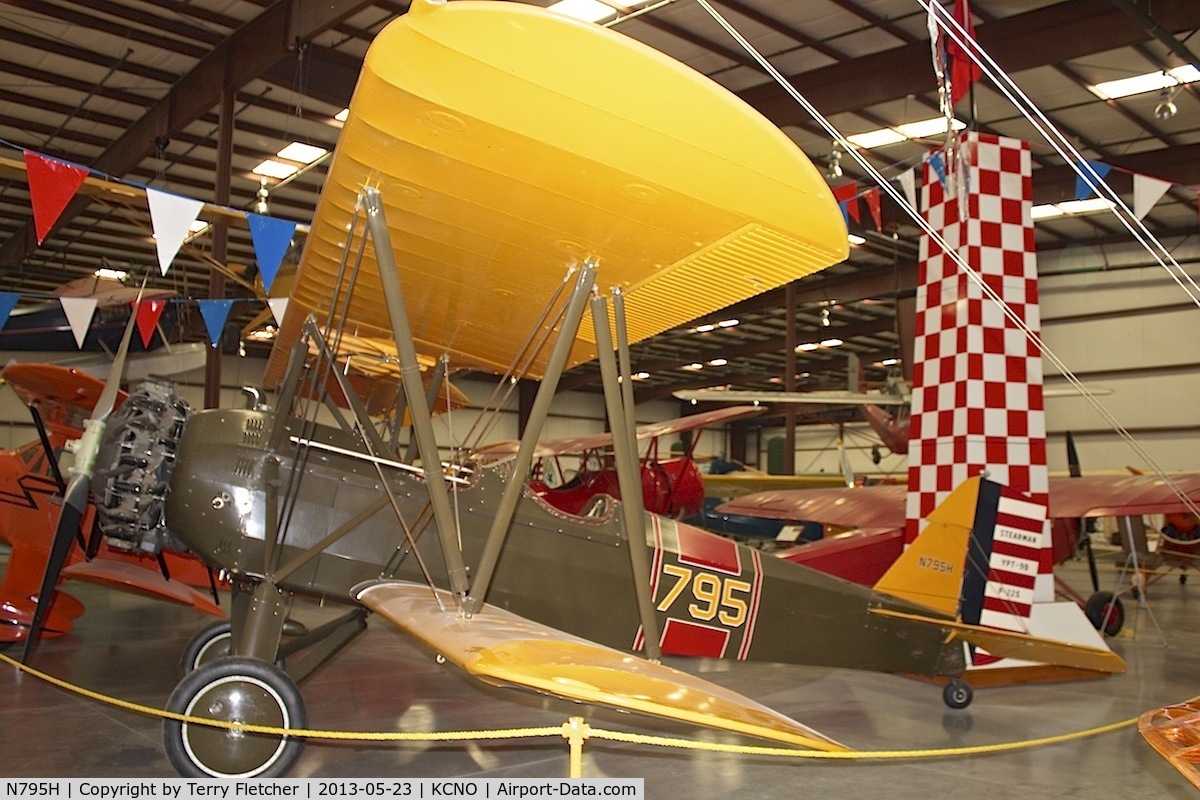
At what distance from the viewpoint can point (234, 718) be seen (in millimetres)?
3506

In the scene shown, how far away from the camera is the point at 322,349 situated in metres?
3.94

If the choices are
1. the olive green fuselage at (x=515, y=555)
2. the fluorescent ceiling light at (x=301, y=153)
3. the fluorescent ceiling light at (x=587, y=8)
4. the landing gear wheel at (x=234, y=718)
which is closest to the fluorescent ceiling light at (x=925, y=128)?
the fluorescent ceiling light at (x=587, y=8)

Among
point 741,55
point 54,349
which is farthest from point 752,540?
point 54,349

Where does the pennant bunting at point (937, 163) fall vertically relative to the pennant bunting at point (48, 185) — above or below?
above

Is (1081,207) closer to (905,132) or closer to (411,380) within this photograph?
(905,132)

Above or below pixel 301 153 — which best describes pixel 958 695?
below

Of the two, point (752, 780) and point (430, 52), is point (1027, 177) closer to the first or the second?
point (752, 780)

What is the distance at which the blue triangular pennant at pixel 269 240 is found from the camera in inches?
223

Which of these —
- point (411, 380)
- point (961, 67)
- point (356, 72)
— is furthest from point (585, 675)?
point (356, 72)

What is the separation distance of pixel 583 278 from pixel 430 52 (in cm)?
121

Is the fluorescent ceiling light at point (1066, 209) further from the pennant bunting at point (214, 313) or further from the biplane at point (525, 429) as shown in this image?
the pennant bunting at point (214, 313)

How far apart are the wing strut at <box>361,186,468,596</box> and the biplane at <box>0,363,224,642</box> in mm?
2998

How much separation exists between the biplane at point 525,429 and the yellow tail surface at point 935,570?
0.02 meters

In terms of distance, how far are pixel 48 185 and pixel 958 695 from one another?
6048 millimetres
